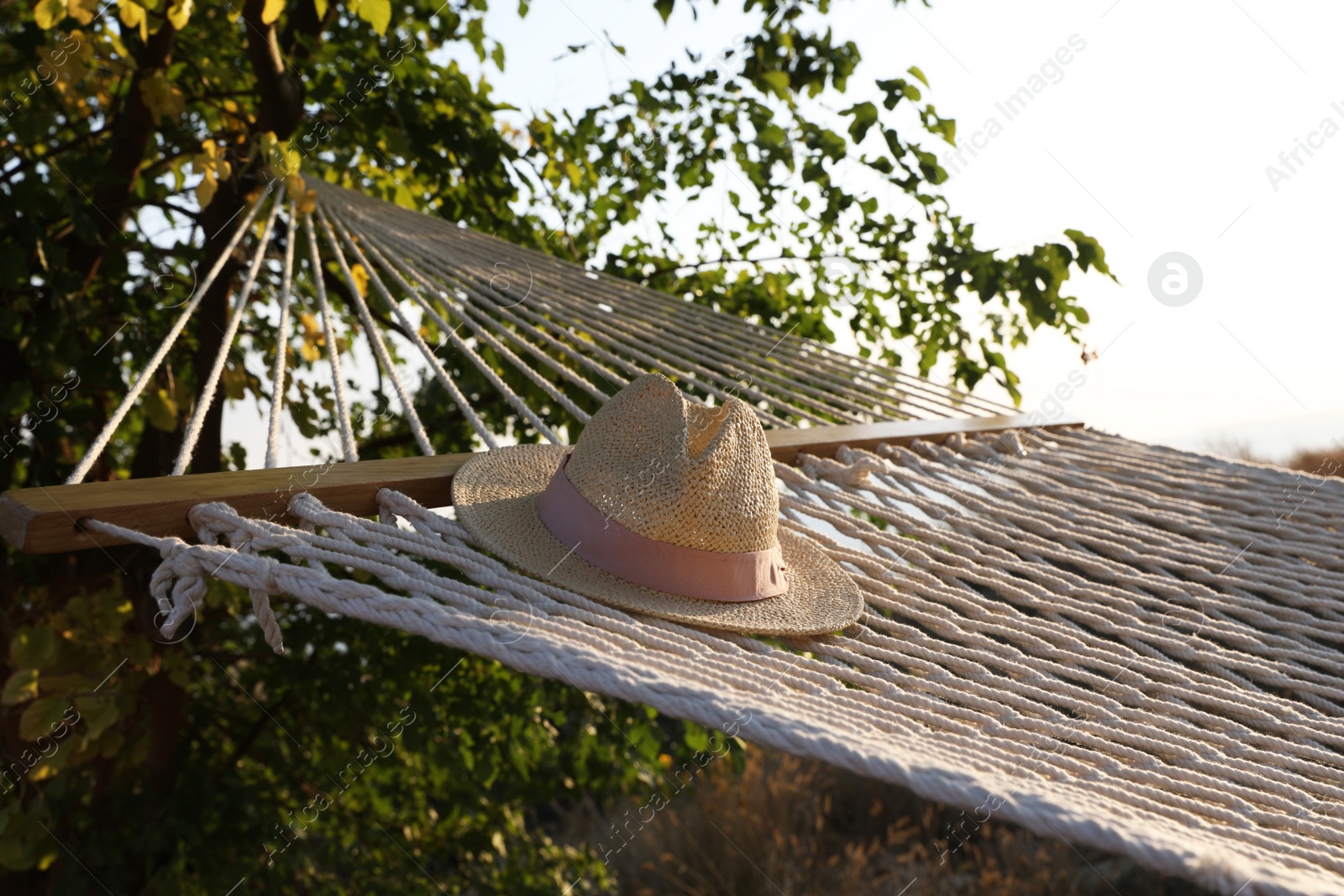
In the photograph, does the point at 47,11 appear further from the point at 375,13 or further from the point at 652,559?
the point at 652,559

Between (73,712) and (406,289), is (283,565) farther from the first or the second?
(73,712)

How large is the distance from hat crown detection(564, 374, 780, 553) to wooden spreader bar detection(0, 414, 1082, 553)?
19 cm

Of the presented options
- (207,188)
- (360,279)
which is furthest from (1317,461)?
(207,188)

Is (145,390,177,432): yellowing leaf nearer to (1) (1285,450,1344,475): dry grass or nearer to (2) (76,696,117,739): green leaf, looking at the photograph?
(2) (76,696,117,739): green leaf

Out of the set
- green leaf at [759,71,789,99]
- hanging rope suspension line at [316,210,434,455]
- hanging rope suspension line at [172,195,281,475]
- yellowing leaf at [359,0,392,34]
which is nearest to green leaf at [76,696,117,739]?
hanging rope suspension line at [172,195,281,475]

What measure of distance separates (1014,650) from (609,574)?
417 millimetres

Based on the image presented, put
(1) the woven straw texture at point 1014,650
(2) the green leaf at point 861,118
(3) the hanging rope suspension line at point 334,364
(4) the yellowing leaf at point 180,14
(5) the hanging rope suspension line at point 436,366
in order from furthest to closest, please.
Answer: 1. (2) the green leaf at point 861,118
2. (4) the yellowing leaf at point 180,14
3. (5) the hanging rope suspension line at point 436,366
4. (3) the hanging rope suspension line at point 334,364
5. (1) the woven straw texture at point 1014,650

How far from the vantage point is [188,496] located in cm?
94

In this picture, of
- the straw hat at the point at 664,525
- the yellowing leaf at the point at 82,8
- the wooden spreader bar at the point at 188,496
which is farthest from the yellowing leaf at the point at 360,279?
the straw hat at the point at 664,525

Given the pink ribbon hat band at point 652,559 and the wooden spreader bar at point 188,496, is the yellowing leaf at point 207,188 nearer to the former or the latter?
the wooden spreader bar at point 188,496

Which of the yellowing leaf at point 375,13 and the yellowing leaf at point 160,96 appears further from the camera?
the yellowing leaf at point 160,96

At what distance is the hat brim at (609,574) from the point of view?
93 cm

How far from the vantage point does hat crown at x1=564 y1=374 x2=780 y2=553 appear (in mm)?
998

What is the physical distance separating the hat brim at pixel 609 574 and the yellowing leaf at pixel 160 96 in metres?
1.18
